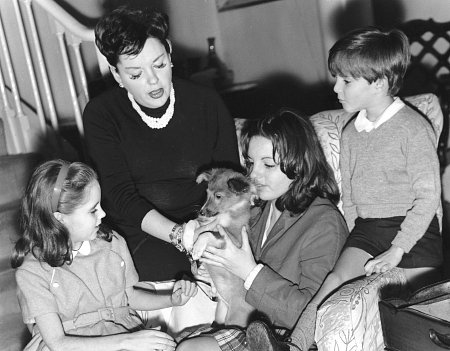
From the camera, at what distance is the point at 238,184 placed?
197cm

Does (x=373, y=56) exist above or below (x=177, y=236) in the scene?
above

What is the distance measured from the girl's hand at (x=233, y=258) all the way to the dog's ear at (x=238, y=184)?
16cm

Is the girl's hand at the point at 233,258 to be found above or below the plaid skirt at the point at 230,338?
above

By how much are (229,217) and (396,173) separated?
56 centimetres

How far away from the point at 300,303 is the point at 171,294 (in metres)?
0.47

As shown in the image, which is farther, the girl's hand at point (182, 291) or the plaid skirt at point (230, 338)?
the girl's hand at point (182, 291)

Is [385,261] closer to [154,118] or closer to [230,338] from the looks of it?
[230,338]

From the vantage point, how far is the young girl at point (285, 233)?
180 cm

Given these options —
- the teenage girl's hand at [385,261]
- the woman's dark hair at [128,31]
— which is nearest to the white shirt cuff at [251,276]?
the teenage girl's hand at [385,261]

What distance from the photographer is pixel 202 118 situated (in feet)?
7.16

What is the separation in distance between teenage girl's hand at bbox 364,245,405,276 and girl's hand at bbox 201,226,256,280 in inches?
13.8

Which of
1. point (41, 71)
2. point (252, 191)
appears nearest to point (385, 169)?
point (252, 191)

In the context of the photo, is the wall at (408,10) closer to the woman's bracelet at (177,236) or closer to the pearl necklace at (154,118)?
the pearl necklace at (154,118)

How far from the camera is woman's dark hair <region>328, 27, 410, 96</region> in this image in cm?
202
